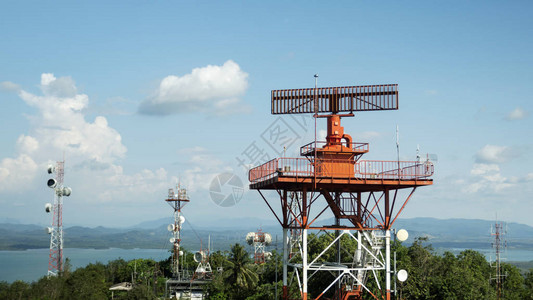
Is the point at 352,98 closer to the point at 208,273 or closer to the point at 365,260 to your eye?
the point at 365,260

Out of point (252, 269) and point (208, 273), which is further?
point (208, 273)

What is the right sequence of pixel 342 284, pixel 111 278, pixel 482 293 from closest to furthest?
pixel 342 284 → pixel 482 293 → pixel 111 278

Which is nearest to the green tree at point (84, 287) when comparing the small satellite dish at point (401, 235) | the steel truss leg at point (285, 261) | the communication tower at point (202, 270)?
the communication tower at point (202, 270)

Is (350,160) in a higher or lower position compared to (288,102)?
lower

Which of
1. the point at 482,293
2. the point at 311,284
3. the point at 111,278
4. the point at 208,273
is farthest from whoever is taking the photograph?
the point at 111,278

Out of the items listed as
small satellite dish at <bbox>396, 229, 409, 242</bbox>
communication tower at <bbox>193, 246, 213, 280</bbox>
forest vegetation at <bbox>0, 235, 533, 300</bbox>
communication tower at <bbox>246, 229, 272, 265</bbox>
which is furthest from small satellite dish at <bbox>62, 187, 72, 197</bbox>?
small satellite dish at <bbox>396, 229, 409, 242</bbox>

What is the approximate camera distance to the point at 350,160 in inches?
1646

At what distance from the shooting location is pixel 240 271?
223 feet

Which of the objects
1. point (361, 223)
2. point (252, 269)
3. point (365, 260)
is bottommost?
point (252, 269)

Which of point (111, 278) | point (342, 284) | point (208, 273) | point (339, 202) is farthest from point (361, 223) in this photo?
point (111, 278)

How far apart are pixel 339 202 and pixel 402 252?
82.7 feet

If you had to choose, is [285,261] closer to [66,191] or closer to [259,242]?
[66,191]

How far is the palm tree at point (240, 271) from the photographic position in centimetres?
6756

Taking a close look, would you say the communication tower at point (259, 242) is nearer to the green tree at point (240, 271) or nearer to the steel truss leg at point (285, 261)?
the green tree at point (240, 271)
